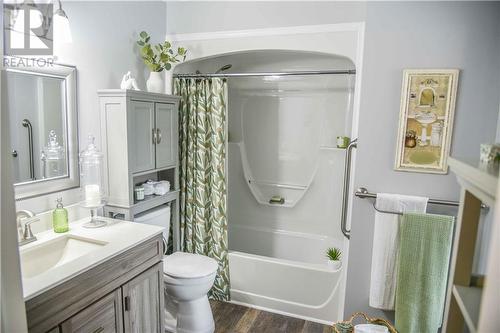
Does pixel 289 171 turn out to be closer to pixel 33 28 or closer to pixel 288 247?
pixel 288 247

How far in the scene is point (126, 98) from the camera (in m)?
2.07

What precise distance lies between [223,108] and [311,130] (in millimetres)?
1108

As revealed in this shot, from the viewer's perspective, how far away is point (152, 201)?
94.4 inches

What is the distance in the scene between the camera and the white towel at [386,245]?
79.6 inches

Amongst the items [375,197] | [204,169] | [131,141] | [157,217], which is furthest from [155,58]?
[375,197]

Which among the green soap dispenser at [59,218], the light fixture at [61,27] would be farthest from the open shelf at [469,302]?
the light fixture at [61,27]

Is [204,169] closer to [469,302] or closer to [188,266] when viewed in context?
[188,266]

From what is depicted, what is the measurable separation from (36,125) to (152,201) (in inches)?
35.5

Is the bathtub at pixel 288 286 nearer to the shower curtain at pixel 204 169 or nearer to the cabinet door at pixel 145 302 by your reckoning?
the shower curtain at pixel 204 169

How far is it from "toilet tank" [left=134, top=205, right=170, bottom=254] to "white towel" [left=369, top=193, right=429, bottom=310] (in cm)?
149

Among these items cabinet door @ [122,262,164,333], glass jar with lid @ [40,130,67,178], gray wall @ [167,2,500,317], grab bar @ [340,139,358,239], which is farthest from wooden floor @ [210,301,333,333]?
glass jar with lid @ [40,130,67,178]

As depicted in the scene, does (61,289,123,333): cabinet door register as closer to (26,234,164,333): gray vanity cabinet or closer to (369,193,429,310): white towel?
(26,234,164,333): gray vanity cabinet

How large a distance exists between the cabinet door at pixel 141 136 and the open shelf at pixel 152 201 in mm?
228

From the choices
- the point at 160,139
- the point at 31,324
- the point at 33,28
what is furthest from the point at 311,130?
the point at 31,324
